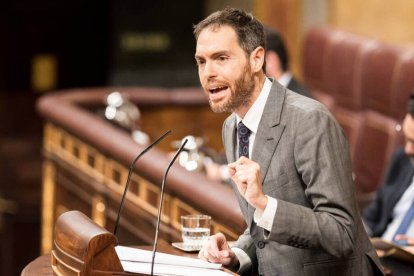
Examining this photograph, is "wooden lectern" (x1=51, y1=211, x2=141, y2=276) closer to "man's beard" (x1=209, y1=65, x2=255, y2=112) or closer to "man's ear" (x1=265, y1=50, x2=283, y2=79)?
"man's beard" (x1=209, y1=65, x2=255, y2=112)

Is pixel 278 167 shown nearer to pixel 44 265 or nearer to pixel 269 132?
pixel 269 132

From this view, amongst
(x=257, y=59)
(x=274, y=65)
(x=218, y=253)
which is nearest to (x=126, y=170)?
(x=274, y=65)

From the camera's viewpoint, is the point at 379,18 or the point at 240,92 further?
the point at 379,18

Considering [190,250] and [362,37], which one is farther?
[362,37]

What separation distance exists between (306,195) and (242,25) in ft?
1.41

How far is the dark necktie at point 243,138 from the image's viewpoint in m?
2.39

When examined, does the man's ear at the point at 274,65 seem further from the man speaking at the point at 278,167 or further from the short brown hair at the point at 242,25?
the short brown hair at the point at 242,25

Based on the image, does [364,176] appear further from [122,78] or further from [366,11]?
[122,78]

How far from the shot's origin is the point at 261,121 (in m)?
2.33

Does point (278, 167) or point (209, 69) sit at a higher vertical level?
point (209, 69)

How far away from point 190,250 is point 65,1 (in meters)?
6.33

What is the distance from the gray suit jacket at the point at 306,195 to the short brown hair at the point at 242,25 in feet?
0.40

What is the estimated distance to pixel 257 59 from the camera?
2334mm

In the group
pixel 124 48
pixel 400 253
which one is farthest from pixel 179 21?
pixel 400 253
